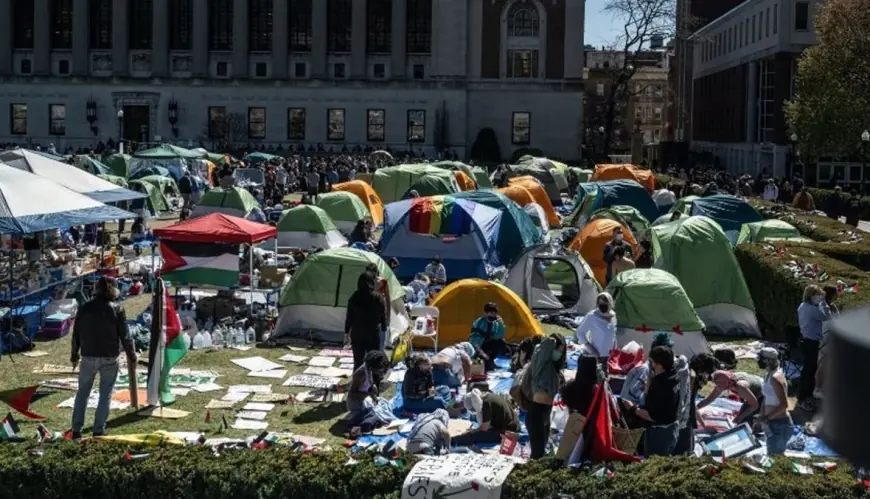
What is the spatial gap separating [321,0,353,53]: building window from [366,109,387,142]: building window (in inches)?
179

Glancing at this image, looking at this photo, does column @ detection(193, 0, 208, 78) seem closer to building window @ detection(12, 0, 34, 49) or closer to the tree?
building window @ detection(12, 0, 34, 49)

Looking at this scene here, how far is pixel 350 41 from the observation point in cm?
7475

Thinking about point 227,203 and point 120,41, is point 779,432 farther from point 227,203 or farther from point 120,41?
point 120,41

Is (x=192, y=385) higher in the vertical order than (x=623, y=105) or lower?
lower

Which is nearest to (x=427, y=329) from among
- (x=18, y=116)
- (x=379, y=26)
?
(x=379, y=26)

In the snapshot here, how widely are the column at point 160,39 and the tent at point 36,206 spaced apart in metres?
56.6

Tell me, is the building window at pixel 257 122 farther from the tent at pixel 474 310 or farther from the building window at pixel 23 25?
the tent at pixel 474 310

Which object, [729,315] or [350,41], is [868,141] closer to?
[729,315]

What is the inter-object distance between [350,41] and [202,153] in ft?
95.6

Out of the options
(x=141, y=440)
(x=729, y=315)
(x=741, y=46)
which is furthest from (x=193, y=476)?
(x=741, y=46)

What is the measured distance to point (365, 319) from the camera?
47.2ft

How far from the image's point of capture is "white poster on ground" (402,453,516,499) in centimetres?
848

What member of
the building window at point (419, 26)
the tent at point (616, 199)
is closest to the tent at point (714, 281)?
the tent at point (616, 199)

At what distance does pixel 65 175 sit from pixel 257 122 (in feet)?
171
